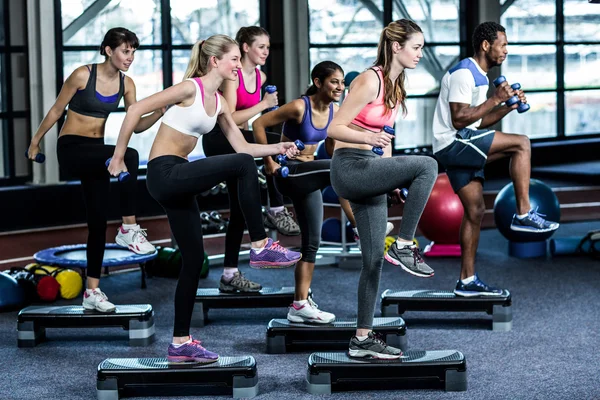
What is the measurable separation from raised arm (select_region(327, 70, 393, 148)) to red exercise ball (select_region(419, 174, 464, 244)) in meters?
3.74

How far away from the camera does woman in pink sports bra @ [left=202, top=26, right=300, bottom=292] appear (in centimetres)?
530

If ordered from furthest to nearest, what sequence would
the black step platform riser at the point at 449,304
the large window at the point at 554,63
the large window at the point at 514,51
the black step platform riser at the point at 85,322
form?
the large window at the point at 554,63, the large window at the point at 514,51, the black step platform riser at the point at 449,304, the black step platform riser at the point at 85,322

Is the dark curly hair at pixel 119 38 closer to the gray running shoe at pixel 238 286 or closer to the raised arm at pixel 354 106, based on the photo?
the gray running shoe at pixel 238 286

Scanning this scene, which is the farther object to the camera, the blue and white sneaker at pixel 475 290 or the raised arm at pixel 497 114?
the blue and white sneaker at pixel 475 290

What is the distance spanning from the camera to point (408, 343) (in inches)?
211

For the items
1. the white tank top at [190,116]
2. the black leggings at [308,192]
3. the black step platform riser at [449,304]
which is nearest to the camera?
the white tank top at [190,116]

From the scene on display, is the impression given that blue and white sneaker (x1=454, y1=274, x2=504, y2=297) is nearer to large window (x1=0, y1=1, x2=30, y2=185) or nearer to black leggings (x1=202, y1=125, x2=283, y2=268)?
black leggings (x1=202, y1=125, x2=283, y2=268)

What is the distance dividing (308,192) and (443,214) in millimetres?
3023

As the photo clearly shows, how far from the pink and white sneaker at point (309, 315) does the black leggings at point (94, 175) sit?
1126 mm

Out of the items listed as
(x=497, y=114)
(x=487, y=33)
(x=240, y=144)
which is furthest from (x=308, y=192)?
(x=487, y=33)

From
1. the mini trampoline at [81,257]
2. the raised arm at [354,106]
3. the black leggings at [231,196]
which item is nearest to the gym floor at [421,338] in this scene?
the mini trampoline at [81,257]

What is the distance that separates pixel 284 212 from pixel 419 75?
15.7 ft

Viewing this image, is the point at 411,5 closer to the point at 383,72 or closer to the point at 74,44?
the point at 74,44

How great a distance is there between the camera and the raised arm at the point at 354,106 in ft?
13.1
